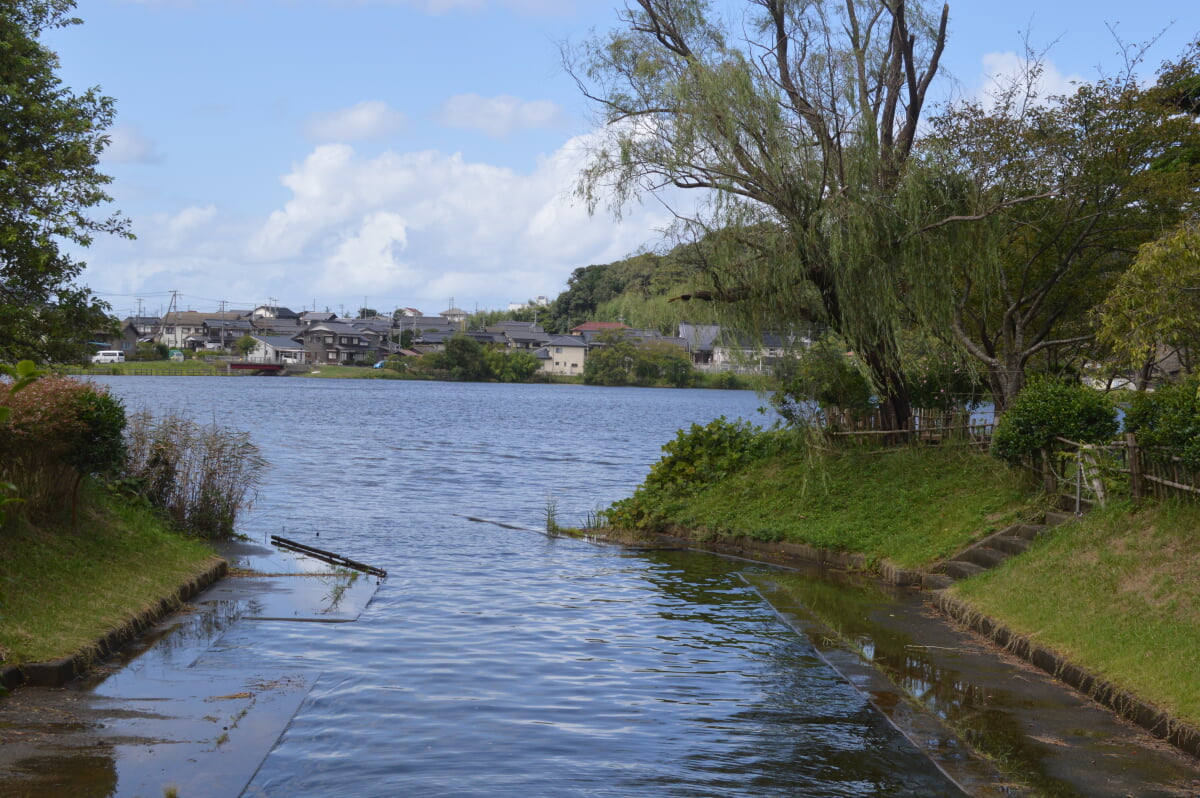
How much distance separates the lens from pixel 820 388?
21906mm

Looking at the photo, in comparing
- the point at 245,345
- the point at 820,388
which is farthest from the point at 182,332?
the point at 820,388

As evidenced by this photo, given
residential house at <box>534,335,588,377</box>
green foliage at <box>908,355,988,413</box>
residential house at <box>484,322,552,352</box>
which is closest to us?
green foliage at <box>908,355,988,413</box>

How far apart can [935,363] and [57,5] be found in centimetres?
1865

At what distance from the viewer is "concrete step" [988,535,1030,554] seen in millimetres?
14477

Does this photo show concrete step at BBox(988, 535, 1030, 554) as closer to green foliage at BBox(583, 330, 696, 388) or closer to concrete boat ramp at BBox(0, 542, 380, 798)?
concrete boat ramp at BBox(0, 542, 380, 798)

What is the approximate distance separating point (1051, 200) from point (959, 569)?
32.2 feet

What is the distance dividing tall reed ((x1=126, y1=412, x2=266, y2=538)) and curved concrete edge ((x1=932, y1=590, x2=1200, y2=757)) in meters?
11.9

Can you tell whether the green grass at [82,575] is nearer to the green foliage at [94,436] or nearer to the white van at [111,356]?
the green foliage at [94,436]

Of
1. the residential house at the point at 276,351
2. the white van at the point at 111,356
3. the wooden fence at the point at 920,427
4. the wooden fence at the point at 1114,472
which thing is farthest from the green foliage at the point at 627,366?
the wooden fence at the point at 1114,472

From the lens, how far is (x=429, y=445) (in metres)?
48.0

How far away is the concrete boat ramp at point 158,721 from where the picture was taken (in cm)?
645

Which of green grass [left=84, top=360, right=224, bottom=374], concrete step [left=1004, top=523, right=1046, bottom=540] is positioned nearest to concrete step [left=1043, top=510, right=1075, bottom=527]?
concrete step [left=1004, top=523, right=1046, bottom=540]

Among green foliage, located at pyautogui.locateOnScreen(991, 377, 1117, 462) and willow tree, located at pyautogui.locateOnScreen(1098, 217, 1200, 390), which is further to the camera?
green foliage, located at pyautogui.locateOnScreen(991, 377, 1117, 462)

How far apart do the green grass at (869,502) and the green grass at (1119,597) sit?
268cm
